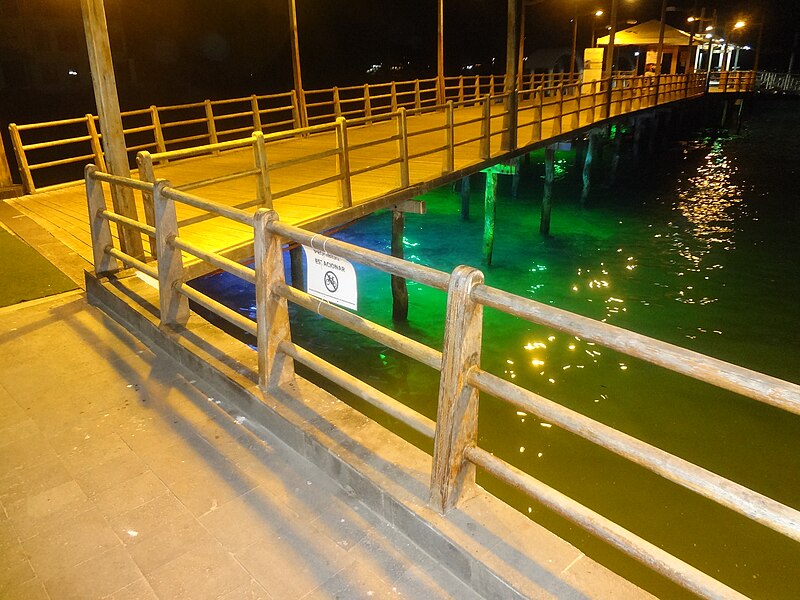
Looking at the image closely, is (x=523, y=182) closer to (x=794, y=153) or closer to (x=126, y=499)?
(x=794, y=153)

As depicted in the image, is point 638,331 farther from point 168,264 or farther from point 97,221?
point 97,221

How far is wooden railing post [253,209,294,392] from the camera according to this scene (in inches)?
137

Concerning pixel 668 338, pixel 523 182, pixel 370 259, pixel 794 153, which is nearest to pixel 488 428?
pixel 668 338

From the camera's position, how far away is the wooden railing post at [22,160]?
413 inches

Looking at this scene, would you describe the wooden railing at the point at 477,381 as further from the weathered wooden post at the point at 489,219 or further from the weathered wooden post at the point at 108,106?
the weathered wooden post at the point at 489,219

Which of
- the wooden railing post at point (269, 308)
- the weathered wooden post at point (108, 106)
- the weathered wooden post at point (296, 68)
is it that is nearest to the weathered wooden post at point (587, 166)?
the weathered wooden post at point (296, 68)

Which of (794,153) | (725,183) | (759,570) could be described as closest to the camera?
(759,570)

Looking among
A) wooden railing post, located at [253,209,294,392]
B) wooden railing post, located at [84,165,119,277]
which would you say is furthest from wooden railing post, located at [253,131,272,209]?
wooden railing post, located at [253,209,294,392]

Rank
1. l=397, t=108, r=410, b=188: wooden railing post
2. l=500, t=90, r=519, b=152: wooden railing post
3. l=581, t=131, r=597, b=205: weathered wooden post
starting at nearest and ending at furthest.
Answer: l=397, t=108, r=410, b=188: wooden railing post → l=500, t=90, r=519, b=152: wooden railing post → l=581, t=131, r=597, b=205: weathered wooden post

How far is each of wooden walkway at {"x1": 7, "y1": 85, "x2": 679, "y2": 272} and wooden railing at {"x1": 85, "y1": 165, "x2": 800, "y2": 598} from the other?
310cm

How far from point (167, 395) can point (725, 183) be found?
24693 mm

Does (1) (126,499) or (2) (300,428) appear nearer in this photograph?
(1) (126,499)

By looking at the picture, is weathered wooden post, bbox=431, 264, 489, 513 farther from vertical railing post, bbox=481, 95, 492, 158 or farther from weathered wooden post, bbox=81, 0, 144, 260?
vertical railing post, bbox=481, 95, 492, 158

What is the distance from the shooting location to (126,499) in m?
3.08
